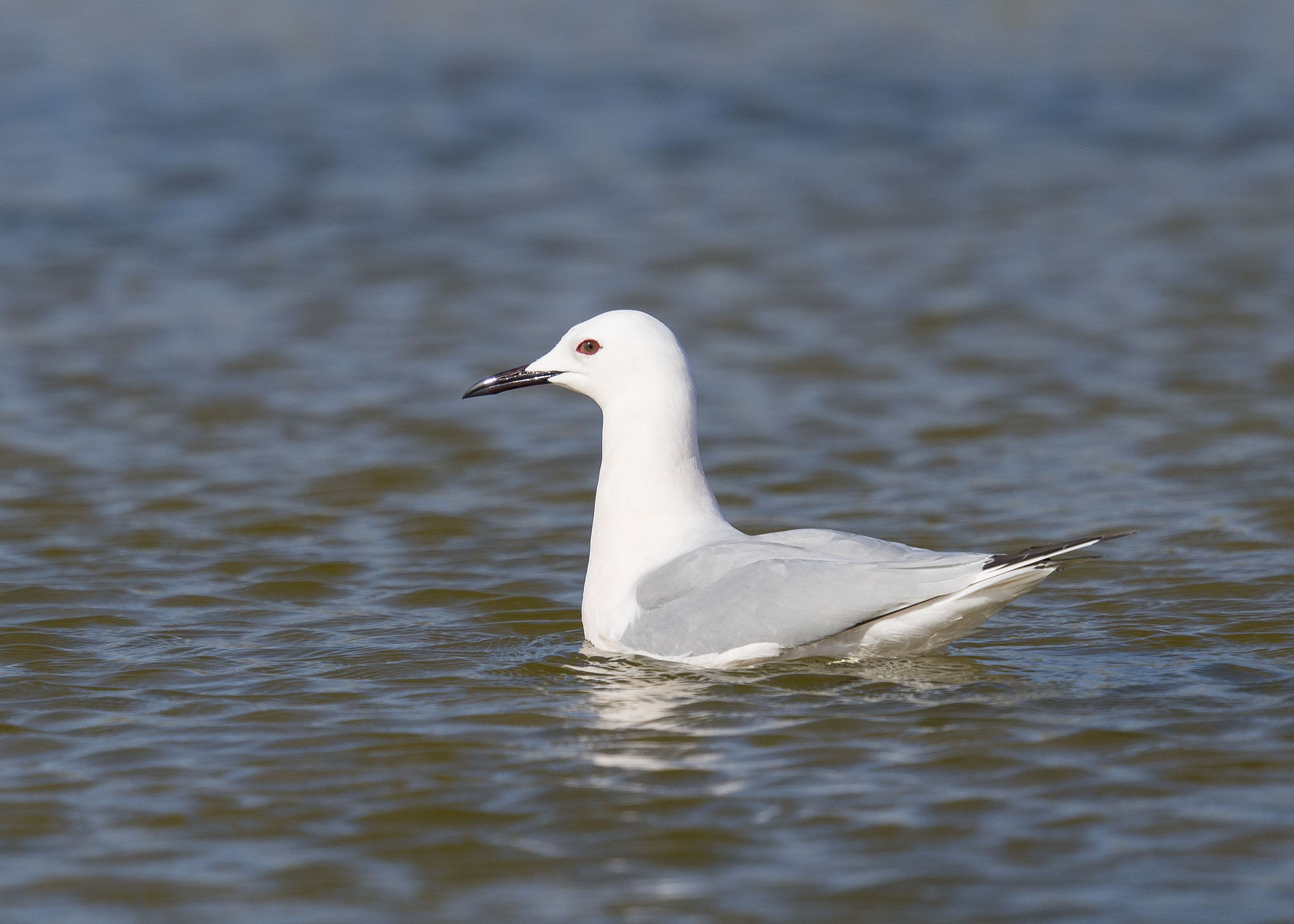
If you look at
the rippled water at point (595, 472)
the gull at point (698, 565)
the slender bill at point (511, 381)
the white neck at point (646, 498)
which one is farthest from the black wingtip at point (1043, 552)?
the slender bill at point (511, 381)

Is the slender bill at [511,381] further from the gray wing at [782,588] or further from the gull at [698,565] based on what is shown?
the gray wing at [782,588]

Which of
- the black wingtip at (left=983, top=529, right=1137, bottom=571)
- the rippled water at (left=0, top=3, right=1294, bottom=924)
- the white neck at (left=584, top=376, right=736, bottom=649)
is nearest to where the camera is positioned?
the rippled water at (left=0, top=3, right=1294, bottom=924)

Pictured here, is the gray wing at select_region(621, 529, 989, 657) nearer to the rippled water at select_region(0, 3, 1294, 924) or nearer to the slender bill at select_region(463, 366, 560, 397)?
the rippled water at select_region(0, 3, 1294, 924)

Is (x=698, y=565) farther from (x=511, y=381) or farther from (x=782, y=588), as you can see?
(x=511, y=381)

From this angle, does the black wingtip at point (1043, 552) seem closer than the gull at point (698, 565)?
Yes

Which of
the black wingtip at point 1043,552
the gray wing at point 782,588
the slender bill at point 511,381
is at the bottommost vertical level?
the gray wing at point 782,588

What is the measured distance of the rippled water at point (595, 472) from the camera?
541cm

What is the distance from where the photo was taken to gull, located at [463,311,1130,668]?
260 inches

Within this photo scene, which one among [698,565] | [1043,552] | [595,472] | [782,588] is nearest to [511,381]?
[698,565]

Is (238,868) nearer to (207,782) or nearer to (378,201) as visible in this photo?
(207,782)

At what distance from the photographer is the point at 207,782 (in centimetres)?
598

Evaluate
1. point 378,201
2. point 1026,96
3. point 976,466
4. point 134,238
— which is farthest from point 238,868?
point 1026,96

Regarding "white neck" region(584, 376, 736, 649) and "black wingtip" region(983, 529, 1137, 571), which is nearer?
"black wingtip" region(983, 529, 1137, 571)

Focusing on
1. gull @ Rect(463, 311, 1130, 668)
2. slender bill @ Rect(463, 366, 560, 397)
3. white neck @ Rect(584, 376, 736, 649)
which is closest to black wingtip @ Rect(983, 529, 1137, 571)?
gull @ Rect(463, 311, 1130, 668)
